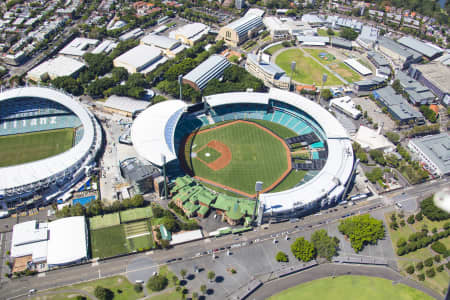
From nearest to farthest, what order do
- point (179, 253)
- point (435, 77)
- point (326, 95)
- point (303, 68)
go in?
point (179, 253)
point (326, 95)
point (435, 77)
point (303, 68)

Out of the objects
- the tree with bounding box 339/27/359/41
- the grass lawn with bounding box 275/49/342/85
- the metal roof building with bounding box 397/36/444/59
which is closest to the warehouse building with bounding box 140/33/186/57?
the grass lawn with bounding box 275/49/342/85

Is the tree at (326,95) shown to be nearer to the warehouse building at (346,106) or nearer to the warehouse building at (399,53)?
the warehouse building at (346,106)

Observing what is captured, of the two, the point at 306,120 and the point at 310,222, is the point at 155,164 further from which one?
the point at 306,120

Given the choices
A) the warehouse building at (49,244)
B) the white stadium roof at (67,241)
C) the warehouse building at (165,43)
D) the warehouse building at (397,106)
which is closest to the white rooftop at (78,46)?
the warehouse building at (165,43)

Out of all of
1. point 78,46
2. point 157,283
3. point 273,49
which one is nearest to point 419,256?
point 157,283

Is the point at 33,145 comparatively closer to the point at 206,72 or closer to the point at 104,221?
the point at 104,221

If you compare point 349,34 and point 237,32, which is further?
point 349,34
